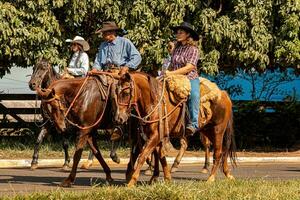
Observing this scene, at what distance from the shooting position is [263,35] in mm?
20594

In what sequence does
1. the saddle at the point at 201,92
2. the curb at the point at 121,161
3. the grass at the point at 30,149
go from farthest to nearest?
the grass at the point at 30,149, the curb at the point at 121,161, the saddle at the point at 201,92

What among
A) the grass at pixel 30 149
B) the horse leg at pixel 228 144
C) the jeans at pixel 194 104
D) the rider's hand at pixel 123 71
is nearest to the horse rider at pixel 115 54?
the rider's hand at pixel 123 71

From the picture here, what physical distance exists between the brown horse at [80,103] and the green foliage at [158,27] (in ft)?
23.5

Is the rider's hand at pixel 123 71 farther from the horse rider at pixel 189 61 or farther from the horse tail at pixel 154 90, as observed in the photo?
the horse rider at pixel 189 61

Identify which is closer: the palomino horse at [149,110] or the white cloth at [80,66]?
the palomino horse at [149,110]

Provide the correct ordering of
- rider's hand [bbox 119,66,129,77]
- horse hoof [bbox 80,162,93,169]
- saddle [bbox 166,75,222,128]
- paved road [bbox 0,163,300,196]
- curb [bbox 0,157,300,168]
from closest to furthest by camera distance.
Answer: rider's hand [bbox 119,66,129,77] < paved road [bbox 0,163,300,196] < saddle [bbox 166,75,222,128] < horse hoof [bbox 80,162,93,169] < curb [bbox 0,157,300,168]

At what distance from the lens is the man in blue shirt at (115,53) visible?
40.5 ft

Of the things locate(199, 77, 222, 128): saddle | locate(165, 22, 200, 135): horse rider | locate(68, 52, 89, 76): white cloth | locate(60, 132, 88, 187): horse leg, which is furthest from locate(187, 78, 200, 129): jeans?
locate(68, 52, 89, 76): white cloth

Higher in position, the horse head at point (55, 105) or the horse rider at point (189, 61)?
the horse rider at point (189, 61)

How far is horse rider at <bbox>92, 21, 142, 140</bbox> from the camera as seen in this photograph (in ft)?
40.5

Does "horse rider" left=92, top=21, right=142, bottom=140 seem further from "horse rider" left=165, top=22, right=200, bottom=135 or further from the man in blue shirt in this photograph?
"horse rider" left=165, top=22, right=200, bottom=135

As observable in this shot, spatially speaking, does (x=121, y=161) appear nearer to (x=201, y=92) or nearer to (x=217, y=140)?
(x=217, y=140)

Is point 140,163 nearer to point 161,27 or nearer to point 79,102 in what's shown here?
point 79,102

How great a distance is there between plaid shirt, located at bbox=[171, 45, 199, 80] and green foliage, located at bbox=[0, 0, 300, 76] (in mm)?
7528
